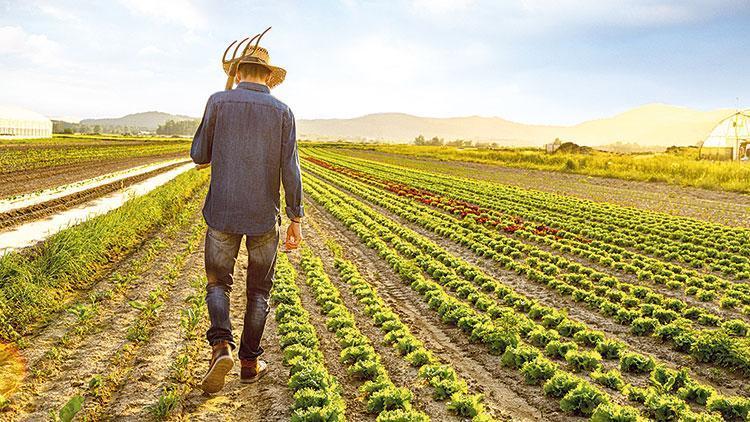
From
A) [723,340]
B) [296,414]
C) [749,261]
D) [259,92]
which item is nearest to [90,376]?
[296,414]

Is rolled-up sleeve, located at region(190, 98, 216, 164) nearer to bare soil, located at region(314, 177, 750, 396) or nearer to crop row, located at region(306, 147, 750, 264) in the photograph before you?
bare soil, located at region(314, 177, 750, 396)

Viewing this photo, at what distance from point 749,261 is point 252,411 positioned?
11.4 m

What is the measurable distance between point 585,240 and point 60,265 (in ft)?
38.0

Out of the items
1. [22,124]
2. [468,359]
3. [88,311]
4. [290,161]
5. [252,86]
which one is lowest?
[468,359]

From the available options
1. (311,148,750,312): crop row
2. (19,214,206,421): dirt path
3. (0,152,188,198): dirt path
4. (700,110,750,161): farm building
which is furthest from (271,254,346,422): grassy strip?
(700,110,750,161): farm building

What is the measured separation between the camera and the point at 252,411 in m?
4.36

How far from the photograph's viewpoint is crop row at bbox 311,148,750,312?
30.9 ft

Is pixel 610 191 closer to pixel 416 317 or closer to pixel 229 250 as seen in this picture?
pixel 416 317

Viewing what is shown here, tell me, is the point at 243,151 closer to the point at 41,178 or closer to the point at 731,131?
the point at 41,178

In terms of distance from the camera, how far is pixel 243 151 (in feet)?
13.6

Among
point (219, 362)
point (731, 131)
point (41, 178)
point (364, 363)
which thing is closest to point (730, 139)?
point (731, 131)

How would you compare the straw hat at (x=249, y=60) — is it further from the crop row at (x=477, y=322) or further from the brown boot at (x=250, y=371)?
the crop row at (x=477, y=322)

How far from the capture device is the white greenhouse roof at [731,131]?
4373 cm

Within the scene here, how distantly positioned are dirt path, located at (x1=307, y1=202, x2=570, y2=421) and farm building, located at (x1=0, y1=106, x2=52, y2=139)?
65887 mm
